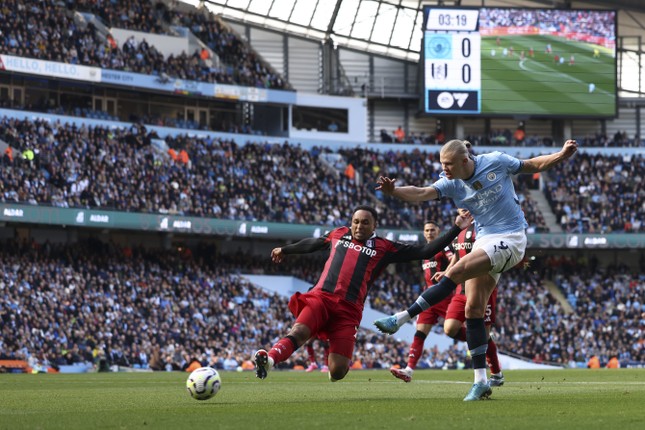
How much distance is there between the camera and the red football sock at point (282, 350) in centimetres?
1202

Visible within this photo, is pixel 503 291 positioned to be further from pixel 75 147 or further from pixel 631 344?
pixel 75 147

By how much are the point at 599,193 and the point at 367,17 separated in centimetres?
1740

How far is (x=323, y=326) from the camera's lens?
1336 centimetres

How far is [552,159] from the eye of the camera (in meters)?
11.6

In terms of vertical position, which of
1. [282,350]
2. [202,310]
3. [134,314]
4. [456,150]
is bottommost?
[202,310]

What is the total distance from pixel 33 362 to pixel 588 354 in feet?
85.9

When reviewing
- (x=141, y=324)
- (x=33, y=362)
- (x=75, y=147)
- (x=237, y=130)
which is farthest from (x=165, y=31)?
(x=33, y=362)

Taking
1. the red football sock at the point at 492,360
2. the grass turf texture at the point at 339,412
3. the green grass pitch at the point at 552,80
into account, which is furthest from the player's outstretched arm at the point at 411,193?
the green grass pitch at the point at 552,80

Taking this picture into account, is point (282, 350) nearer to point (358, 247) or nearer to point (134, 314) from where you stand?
point (358, 247)

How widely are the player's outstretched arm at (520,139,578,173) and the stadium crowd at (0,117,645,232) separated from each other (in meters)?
35.6

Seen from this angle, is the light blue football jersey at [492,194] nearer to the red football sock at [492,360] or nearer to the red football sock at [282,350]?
the red football sock at [282,350]

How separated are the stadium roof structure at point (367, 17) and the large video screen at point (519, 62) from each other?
266 cm

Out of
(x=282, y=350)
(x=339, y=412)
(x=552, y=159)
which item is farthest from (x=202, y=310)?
(x=339, y=412)

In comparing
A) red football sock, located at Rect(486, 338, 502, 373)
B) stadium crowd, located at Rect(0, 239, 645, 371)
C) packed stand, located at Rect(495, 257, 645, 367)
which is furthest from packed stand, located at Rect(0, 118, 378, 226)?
red football sock, located at Rect(486, 338, 502, 373)
